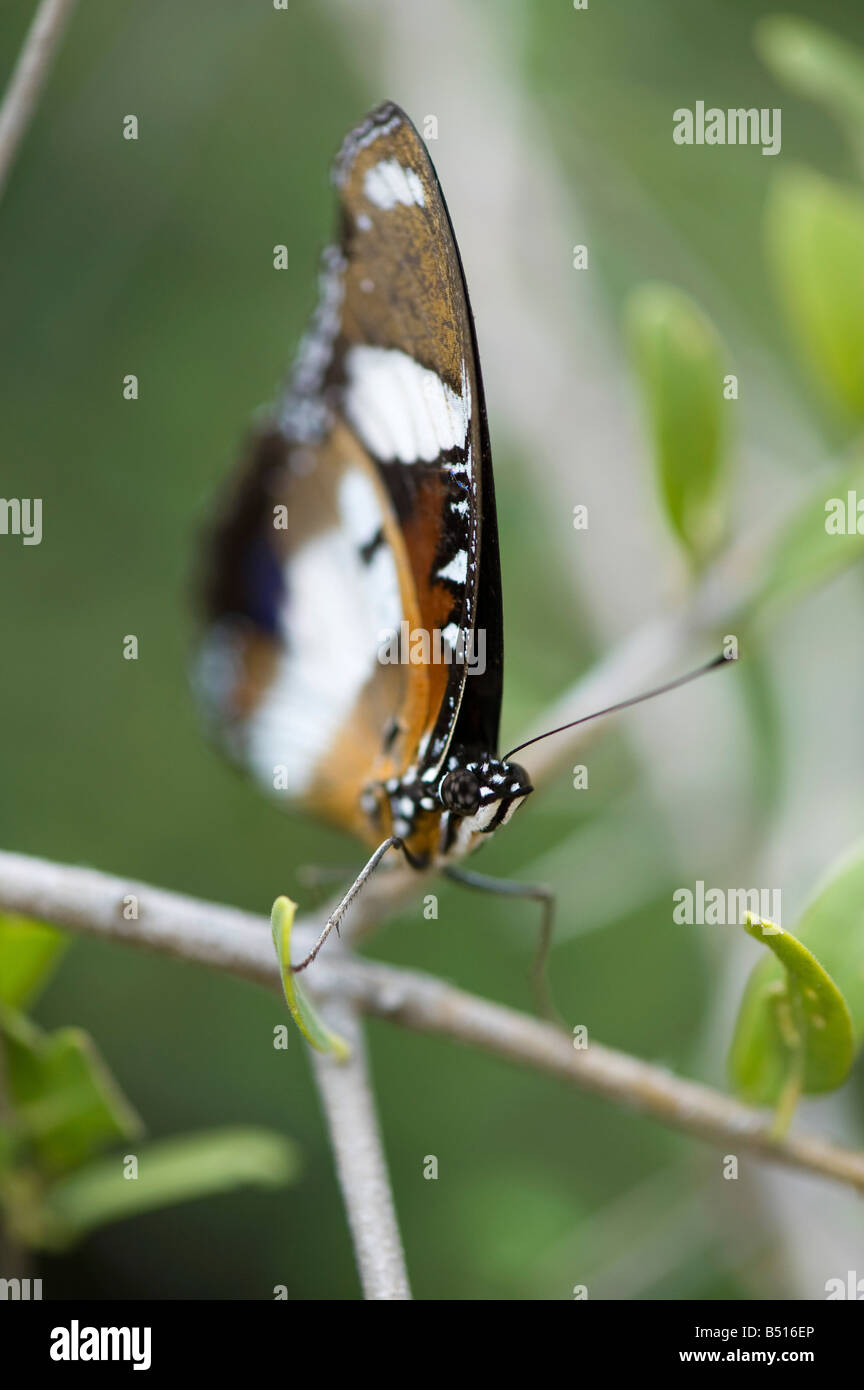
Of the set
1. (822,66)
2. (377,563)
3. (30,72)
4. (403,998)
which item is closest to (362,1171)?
(403,998)

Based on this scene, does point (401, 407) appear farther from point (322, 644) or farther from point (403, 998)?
point (403, 998)

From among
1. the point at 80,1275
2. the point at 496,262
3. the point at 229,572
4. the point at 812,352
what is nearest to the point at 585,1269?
the point at 80,1275

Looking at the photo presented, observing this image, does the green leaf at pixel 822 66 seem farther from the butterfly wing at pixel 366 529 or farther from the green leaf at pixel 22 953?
the green leaf at pixel 22 953

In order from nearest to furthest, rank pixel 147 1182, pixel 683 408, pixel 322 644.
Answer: pixel 147 1182
pixel 683 408
pixel 322 644

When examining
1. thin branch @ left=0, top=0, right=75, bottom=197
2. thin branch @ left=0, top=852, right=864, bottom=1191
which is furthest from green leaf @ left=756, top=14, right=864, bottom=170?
thin branch @ left=0, top=852, right=864, bottom=1191

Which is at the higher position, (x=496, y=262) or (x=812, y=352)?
(x=496, y=262)

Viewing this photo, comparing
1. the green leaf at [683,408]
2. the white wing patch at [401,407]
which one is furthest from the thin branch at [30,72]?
the green leaf at [683,408]

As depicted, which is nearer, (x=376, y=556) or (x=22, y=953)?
(x=22, y=953)

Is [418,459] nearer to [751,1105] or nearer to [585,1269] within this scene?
[751,1105]
